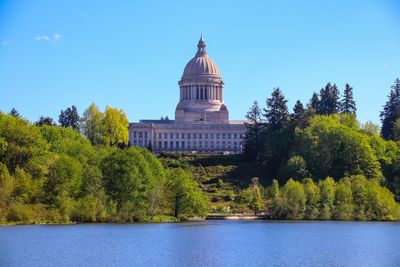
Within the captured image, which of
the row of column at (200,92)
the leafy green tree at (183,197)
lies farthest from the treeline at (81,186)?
the row of column at (200,92)

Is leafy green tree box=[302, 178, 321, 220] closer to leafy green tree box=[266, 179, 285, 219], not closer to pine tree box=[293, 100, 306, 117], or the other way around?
leafy green tree box=[266, 179, 285, 219]

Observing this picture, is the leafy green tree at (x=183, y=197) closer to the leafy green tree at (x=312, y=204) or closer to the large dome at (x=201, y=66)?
the leafy green tree at (x=312, y=204)

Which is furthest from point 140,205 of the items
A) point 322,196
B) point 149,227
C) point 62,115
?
point 62,115

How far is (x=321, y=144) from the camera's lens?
10094cm

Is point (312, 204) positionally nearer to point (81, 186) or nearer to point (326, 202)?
point (326, 202)

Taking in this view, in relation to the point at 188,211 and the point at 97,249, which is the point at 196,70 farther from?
the point at 97,249

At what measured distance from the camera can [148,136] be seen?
155 meters

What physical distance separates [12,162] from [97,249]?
31.8 metres

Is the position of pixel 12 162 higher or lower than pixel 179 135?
lower

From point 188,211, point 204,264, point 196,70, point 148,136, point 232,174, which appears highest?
point 196,70

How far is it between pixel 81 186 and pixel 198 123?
9279cm

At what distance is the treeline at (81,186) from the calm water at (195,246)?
4.29m

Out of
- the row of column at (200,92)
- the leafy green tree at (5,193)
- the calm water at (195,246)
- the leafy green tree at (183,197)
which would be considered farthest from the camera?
the row of column at (200,92)

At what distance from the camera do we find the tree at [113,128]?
132 metres
